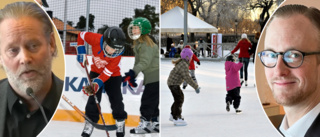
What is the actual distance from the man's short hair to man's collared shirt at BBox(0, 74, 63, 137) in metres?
0.24

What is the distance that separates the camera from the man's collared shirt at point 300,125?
1.90 metres

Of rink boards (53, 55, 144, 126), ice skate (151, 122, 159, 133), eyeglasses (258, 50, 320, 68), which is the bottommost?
ice skate (151, 122, 159, 133)

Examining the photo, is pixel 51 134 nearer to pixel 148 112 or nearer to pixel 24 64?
pixel 148 112

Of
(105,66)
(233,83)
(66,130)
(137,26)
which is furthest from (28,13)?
(233,83)

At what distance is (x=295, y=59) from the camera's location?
71.3 inches

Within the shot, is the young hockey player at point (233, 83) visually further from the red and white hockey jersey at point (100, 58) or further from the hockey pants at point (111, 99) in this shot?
the red and white hockey jersey at point (100, 58)

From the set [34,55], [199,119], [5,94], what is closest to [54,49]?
[34,55]

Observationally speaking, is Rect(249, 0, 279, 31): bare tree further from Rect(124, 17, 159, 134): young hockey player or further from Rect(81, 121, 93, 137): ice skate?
Rect(81, 121, 93, 137): ice skate

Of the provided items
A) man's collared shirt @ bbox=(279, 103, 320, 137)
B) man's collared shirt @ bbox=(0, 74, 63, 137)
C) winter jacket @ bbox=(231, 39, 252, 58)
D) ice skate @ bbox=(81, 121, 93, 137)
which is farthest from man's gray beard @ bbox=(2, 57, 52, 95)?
winter jacket @ bbox=(231, 39, 252, 58)

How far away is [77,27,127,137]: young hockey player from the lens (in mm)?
2793

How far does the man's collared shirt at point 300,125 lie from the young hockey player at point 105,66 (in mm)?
1200

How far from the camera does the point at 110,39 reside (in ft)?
9.12

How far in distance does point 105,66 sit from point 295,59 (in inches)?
55.9

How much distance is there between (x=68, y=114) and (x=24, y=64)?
156 centimetres
